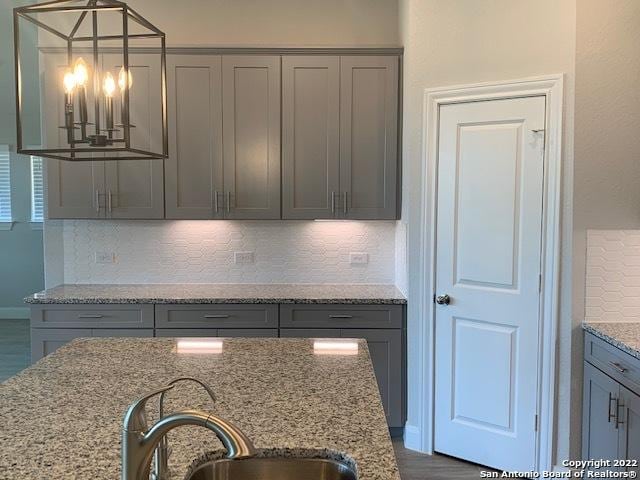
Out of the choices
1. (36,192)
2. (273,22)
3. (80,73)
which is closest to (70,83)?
(80,73)

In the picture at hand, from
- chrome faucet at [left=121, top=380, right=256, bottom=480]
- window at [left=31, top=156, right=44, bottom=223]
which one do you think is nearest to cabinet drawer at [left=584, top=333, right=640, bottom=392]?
chrome faucet at [left=121, top=380, right=256, bottom=480]

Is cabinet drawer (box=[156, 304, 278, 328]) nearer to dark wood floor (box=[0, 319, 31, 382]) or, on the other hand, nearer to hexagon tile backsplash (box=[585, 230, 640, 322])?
hexagon tile backsplash (box=[585, 230, 640, 322])

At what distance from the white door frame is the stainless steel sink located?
2.00m

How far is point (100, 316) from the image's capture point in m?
3.49

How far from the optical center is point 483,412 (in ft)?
10.4

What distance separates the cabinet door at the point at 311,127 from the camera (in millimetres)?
3689

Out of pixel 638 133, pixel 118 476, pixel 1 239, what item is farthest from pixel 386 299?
pixel 1 239

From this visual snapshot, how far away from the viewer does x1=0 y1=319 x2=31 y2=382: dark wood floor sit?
5.03m

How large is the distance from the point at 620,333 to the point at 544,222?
663 mm

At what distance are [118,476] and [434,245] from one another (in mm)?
Answer: 2426

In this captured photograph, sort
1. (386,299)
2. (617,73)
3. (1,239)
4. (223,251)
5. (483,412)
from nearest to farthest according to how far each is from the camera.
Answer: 1. (617,73)
2. (483,412)
3. (386,299)
4. (223,251)
5. (1,239)

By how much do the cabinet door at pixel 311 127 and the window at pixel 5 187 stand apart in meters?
4.93

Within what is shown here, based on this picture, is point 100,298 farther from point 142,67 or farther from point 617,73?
point 617,73

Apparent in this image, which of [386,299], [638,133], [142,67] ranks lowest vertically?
[386,299]
